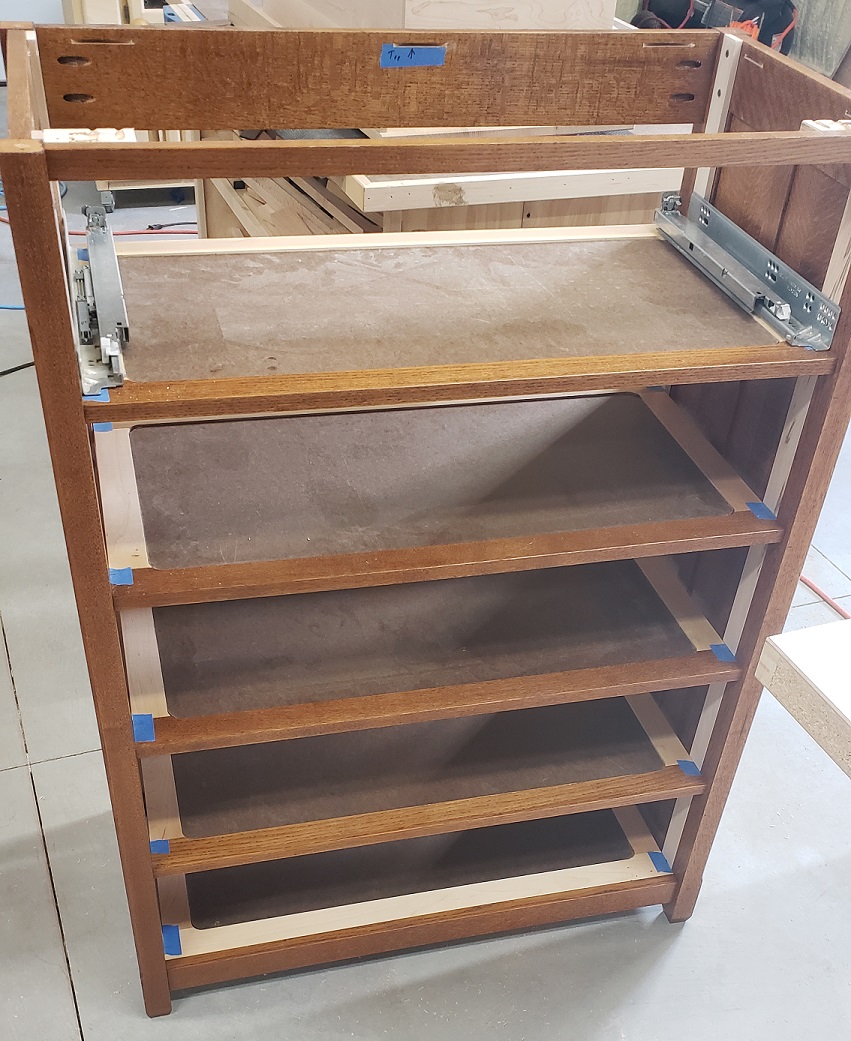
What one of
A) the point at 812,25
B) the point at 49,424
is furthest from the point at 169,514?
the point at 812,25

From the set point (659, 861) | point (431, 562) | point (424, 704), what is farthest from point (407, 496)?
point (659, 861)

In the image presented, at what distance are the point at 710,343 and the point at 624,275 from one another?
20 centimetres

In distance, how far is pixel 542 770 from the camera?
157 cm

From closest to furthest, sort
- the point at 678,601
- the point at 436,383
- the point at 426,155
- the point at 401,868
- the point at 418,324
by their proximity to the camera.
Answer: the point at 426,155 < the point at 436,383 < the point at 418,324 < the point at 678,601 < the point at 401,868

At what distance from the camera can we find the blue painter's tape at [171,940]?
1514 millimetres

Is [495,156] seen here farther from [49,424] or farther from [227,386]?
[49,424]

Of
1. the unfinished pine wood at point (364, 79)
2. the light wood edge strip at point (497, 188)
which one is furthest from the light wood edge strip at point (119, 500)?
the light wood edge strip at point (497, 188)

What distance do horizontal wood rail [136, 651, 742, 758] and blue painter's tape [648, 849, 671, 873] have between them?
0.44 meters

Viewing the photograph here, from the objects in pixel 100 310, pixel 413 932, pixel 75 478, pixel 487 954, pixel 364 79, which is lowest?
pixel 487 954

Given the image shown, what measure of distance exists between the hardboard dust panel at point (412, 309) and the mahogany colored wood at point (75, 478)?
98 mm

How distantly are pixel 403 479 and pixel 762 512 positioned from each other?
0.47 m

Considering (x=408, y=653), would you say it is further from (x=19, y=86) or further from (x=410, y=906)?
(x=19, y=86)

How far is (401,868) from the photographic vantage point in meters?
1.69

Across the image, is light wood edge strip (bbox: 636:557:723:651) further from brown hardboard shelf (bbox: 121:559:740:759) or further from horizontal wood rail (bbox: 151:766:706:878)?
horizontal wood rail (bbox: 151:766:706:878)
